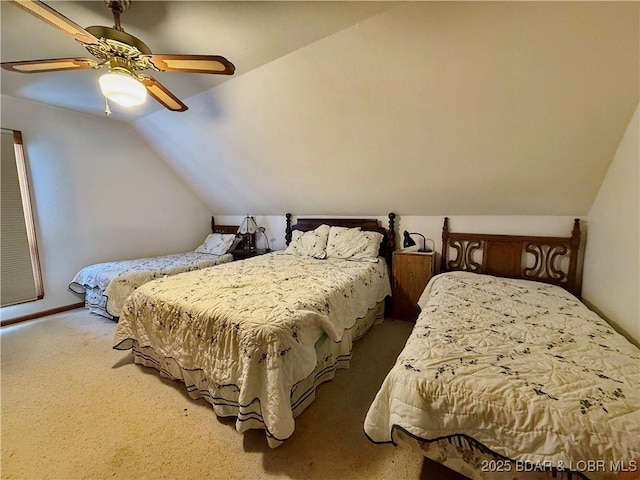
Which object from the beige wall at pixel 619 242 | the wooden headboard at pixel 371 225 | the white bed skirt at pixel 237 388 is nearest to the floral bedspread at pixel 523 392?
the beige wall at pixel 619 242

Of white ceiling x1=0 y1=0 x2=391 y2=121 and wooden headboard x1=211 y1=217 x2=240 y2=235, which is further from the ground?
white ceiling x1=0 y1=0 x2=391 y2=121

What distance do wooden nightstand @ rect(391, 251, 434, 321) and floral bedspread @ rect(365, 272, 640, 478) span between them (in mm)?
1222

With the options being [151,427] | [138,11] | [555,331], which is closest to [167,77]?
[138,11]

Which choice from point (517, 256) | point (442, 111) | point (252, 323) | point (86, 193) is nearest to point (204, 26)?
point (442, 111)

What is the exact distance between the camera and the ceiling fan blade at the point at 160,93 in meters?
1.77

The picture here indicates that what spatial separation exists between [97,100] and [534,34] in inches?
159

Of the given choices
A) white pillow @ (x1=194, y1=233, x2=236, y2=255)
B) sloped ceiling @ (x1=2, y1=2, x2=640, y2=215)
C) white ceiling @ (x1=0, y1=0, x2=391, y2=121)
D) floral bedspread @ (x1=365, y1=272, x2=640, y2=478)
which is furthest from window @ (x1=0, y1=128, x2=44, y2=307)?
floral bedspread @ (x1=365, y1=272, x2=640, y2=478)

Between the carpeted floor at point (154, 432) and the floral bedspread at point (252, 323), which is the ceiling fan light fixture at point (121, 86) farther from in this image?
the carpeted floor at point (154, 432)

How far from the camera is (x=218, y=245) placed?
4.33 m

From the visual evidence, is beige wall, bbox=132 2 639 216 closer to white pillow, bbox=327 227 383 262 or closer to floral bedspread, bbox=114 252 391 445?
white pillow, bbox=327 227 383 262

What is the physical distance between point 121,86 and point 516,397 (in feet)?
8.03

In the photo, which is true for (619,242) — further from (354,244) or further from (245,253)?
(245,253)

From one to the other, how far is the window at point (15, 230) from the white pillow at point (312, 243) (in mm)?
3023

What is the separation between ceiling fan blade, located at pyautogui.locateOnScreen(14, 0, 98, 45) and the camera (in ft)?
3.51
